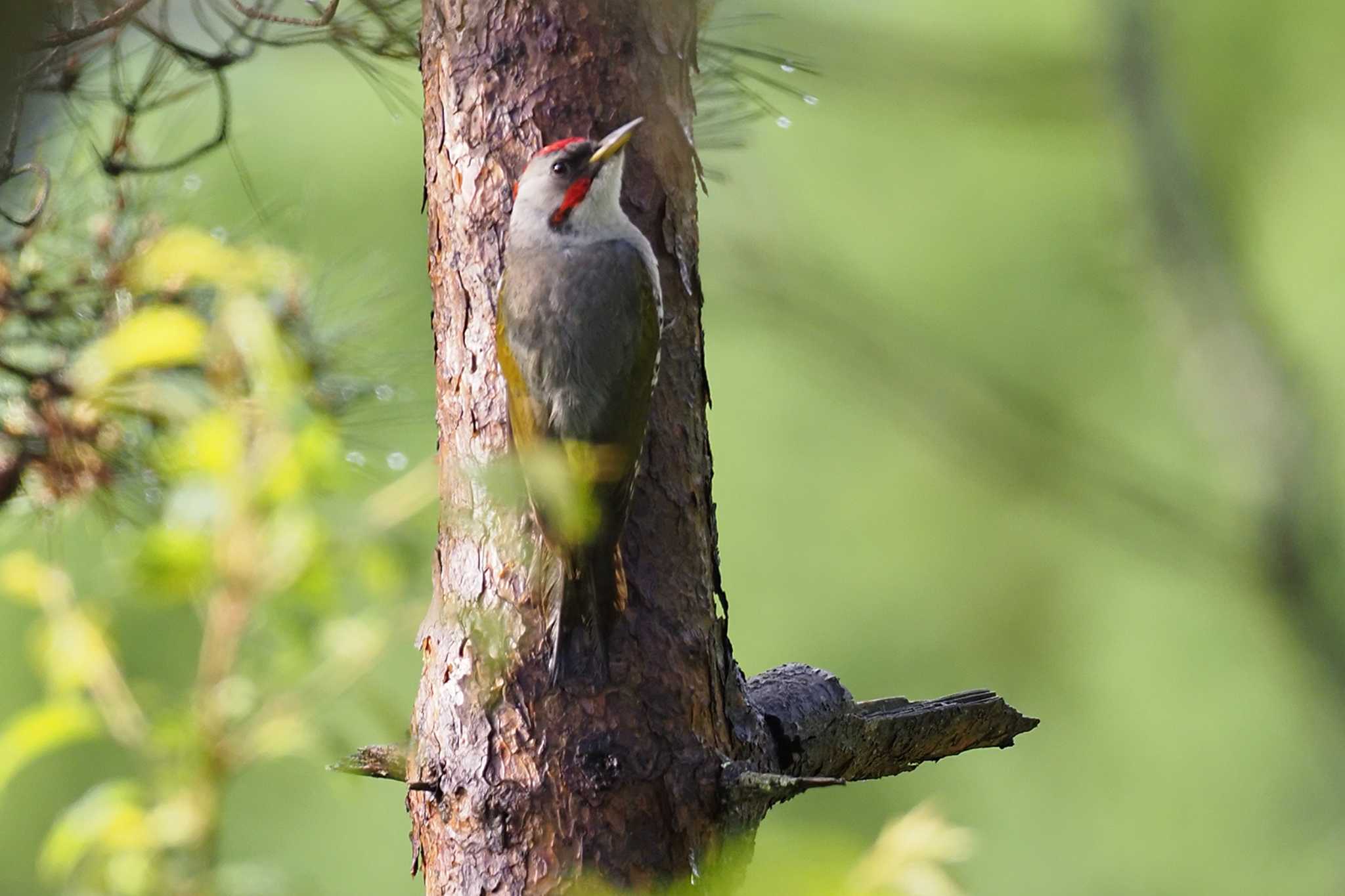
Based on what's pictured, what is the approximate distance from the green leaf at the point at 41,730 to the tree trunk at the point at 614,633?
371 mm

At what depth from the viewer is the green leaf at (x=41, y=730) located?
4.99 ft

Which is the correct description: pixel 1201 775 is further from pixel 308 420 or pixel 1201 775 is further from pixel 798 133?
pixel 308 420

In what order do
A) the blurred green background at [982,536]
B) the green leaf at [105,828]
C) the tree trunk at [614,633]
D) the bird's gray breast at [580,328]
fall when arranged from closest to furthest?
the tree trunk at [614,633] → the bird's gray breast at [580,328] → the green leaf at [105,828] → the blurred green background at [982,536]

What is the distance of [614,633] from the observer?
4.48 feet

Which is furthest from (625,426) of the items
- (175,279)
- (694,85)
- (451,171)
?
(175,279)

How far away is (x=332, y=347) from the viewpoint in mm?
2072

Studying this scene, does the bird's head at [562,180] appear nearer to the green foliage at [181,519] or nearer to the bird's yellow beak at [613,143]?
the bird's yellow beak at [613,143]

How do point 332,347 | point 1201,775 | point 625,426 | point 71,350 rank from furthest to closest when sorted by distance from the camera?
point 1201,775 → point 332,347 → point 71,350 → point 625,426

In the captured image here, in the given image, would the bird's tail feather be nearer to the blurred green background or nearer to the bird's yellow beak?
the bird's yellow beak

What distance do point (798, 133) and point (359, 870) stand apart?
513cm

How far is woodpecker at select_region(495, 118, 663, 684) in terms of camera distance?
1354mm

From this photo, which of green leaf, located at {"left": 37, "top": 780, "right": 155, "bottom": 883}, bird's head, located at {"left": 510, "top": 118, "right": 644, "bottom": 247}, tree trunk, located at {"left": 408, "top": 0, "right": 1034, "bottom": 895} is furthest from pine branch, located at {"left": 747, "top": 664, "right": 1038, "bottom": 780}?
green leaf, located at {"left": 37, "top": 780, "right": 155, "bottom": 883}

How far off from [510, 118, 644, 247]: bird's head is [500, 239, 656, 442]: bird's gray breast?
0.12 ft

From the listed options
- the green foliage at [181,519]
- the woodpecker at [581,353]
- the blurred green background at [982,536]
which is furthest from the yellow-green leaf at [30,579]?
the blurred green background at [982,536]
